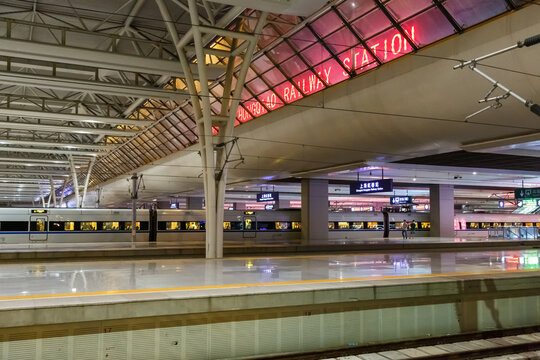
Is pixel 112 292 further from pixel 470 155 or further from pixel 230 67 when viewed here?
pixel 470 155

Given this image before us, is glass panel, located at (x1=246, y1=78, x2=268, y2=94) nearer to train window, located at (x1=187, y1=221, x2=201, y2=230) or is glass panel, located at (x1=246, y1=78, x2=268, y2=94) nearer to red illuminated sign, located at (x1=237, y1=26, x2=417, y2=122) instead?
red illuminated sign, located at (x1=237, y1=26, x2=417, y2=122)

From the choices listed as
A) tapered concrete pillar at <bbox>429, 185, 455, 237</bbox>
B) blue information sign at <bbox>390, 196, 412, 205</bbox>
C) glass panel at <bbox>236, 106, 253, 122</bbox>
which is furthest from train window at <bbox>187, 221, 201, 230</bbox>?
tapered concrete pillar at <bbox>429, 185, 455, 237</bbox>

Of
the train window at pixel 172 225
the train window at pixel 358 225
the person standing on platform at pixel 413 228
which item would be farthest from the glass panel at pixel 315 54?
the person standing on platform at pixel 413 228

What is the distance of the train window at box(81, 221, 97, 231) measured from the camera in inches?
1286

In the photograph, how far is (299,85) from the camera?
73.9ft

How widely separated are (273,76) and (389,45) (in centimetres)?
747

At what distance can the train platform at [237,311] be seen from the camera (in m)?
8.44

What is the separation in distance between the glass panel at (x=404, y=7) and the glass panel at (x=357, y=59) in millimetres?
2064

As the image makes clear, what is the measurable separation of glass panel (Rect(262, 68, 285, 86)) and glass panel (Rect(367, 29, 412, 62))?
6.11 metres

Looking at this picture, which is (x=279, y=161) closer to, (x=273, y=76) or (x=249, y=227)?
(x=249, y=227)

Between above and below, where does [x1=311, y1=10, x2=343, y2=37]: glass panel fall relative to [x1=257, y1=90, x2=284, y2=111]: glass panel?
above

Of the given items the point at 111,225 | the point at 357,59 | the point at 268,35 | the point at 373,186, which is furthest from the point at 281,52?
the point at 111,225

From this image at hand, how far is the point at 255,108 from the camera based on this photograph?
26734 mm

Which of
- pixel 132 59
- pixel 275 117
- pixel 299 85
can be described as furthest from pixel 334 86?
pixel 132 59
